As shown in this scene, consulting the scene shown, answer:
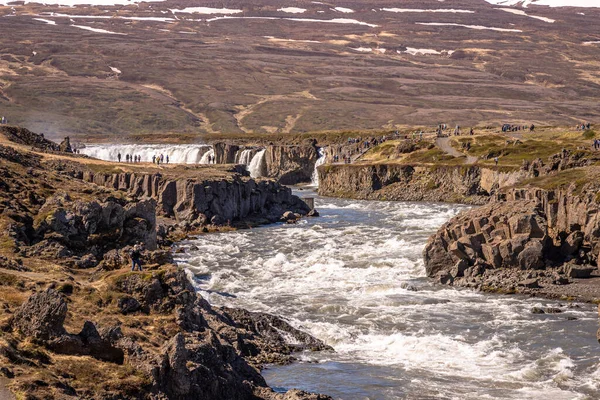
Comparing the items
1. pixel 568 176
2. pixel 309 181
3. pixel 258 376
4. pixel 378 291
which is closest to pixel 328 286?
pixel 378 291

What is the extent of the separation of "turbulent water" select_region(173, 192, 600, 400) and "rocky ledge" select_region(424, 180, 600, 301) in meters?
2.02

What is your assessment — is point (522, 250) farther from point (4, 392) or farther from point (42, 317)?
point (4, 392)

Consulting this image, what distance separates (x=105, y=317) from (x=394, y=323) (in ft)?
69.1

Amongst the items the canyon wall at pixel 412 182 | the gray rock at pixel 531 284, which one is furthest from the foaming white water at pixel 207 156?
the gray rock at pixel 531 284

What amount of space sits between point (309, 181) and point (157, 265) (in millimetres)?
122779

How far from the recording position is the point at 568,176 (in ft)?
261

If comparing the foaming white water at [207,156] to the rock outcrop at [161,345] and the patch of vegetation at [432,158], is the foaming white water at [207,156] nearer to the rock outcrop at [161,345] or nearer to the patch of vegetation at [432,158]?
the patch of vegetation at [432,158]

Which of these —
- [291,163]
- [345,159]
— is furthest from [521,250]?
[291,163]

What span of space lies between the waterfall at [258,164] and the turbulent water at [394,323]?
79.3 metres

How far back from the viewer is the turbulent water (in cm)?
3828

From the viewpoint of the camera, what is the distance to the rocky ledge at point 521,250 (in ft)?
188

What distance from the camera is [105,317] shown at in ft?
106

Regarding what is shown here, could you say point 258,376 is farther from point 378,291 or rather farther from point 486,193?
point 486,193

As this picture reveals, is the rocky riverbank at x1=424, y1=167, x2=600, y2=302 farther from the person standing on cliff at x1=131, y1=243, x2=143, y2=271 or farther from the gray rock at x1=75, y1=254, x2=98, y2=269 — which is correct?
the person standing on cliff at x1=131, y1=243, x2=143, y2=271
